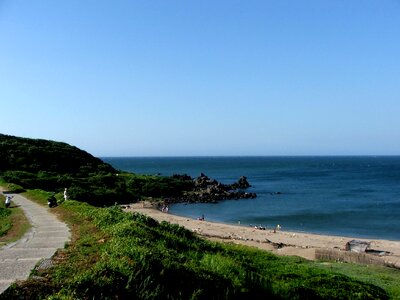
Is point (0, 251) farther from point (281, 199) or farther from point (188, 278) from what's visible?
point (281, 199)

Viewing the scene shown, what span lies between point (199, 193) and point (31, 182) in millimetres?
36160

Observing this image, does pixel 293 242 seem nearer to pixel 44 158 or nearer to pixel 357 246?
pixel 357 246

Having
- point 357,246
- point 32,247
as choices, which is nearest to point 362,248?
point 357,246

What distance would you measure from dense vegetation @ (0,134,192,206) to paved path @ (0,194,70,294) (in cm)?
3075

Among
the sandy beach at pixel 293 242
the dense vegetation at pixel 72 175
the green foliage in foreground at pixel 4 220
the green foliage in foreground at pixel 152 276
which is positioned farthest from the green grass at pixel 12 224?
the dense vegetation at pixel 72 175

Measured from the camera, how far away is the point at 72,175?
68500mm

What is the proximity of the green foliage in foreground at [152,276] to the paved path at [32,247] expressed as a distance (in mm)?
457

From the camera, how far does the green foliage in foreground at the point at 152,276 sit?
8945mm

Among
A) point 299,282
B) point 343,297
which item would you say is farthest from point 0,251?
point 343,297

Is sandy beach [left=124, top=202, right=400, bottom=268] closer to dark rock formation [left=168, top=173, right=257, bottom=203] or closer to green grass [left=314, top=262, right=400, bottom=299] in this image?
green grass [left=314, top=262, right=400, bottom=299]

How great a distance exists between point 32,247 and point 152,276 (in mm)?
5834

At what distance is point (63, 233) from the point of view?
16703mm

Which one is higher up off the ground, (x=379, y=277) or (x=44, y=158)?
(x=44, y=158)

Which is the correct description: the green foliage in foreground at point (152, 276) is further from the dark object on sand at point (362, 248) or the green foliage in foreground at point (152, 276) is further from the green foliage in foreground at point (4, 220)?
the dark object on sand at point (362, 248)
